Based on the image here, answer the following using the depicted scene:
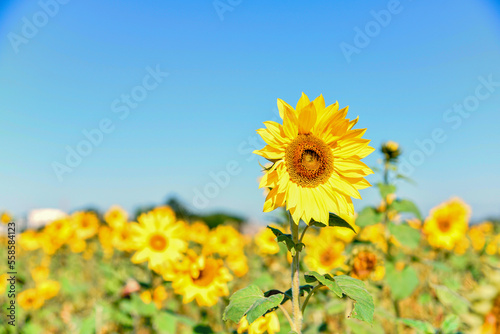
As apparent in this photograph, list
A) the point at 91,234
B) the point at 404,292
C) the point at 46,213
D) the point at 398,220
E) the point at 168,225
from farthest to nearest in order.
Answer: the point at 46,213
the point at 91,234
the point at 168,225
the point at 398,220
the point at 404,292

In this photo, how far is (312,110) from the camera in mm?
1637

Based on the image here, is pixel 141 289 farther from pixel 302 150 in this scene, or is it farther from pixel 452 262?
pixel 452 262

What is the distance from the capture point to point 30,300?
427cm

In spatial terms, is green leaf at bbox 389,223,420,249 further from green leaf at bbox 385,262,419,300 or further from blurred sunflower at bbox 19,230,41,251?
blurred sunflower at bbox 19,230,41,251

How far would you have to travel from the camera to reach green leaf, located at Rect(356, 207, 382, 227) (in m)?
2.95

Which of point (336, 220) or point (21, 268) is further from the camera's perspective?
point (21, 268)

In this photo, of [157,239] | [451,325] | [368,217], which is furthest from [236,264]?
[451,325]

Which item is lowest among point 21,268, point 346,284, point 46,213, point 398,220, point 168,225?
point 21,268

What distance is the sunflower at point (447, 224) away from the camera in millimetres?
5242

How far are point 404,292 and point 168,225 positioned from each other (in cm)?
239

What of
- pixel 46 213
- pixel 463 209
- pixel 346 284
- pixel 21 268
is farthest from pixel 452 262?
pixel 46 213

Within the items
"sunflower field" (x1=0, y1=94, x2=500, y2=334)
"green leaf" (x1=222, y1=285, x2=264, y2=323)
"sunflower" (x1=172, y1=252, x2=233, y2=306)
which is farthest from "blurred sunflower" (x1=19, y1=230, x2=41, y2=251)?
"green leaf" (x1=222, y1=285, x2=264, y2=323)

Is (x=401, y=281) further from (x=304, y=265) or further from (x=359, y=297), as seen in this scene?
(x=359, y=297)

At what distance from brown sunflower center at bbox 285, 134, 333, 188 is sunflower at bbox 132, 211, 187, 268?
88.2 inches
